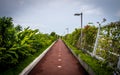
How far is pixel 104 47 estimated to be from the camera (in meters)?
10.7

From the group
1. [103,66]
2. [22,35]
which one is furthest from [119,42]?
[22,35]

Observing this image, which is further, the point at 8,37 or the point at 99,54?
the point at 99,54

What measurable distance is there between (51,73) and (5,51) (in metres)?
2.71

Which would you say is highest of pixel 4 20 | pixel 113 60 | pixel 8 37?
pixel 4 20

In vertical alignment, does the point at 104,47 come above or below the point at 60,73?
above

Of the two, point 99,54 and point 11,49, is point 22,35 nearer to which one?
point 11,49

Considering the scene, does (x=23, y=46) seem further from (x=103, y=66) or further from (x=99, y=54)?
(x=99, y=54)

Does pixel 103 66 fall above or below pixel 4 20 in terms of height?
below

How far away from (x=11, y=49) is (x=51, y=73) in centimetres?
250

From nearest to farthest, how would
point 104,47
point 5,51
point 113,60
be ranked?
point 5,51, point 113,60, point 104,47

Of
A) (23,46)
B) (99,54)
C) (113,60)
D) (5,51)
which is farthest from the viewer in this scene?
(99,54)

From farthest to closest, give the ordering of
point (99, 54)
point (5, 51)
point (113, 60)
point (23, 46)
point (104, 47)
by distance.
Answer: point (99, 54) < point (104, 47) < point (23, 46) < point (113, 60) < point (5, 51)

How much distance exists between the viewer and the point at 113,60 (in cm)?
895

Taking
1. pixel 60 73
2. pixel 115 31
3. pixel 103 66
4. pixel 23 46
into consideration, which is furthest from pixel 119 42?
pixel 23 46
